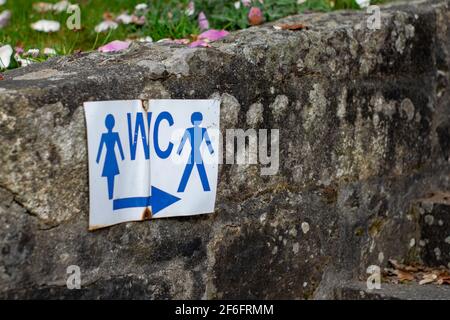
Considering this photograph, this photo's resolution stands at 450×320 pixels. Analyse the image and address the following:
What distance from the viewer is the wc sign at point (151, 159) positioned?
2740 mm

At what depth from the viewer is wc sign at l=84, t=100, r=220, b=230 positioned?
2.74m

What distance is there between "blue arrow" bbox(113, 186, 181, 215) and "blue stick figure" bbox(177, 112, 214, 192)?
55 millimetres

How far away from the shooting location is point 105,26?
Answer: 393 centimetres

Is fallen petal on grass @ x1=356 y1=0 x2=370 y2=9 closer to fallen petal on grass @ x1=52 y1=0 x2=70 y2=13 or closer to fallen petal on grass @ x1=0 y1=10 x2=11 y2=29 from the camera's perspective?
fallen petal on grass @ x1=52 y1=0 x2=70 y2=13

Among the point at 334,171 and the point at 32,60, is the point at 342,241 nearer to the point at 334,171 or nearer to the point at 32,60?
the point at 334,171

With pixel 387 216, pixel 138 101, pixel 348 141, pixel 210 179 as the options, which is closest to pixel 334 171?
pixel 348 141

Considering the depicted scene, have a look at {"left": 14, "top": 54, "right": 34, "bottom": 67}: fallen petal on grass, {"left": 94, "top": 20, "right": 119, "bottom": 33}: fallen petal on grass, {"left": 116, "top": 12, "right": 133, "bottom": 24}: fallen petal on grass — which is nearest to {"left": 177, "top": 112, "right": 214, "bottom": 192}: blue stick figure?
{"left": 14, "top": 54, "right": 34, "bottom": 67}: fallen petal on grass

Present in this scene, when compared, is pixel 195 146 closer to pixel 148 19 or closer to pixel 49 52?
pixel 49 52

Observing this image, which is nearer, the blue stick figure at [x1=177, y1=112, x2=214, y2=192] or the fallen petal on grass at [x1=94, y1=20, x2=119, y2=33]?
the blue stick figure at [x1=177, y1=112, x2=214, y2=192]

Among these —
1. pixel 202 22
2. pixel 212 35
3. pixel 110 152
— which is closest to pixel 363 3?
pixel 202 22

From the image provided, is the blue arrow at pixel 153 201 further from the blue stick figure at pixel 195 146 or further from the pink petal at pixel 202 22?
the pink petal at pixel 202 22

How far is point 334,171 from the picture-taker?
355 cm

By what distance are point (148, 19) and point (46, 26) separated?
472mm
